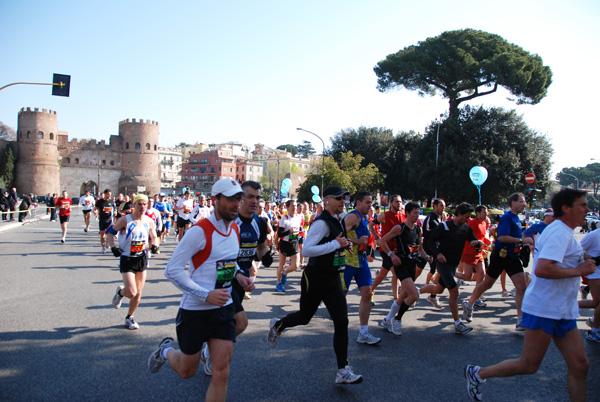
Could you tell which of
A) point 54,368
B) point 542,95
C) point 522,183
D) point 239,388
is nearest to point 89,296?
point 54,368

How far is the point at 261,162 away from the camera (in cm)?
13862

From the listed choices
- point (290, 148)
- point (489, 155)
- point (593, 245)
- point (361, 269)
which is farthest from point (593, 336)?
point (290, 148)

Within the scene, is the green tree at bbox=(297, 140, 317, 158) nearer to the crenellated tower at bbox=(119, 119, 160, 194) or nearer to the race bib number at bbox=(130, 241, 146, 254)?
A: the crenellated tower at bbox=(119, 119, 160, 194)

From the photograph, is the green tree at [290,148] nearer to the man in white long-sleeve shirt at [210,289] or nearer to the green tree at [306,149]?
the green tree at [306,149]

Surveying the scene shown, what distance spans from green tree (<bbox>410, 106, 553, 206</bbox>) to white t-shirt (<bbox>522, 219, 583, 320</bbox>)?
1324 inches

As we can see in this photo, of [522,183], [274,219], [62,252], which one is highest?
[522,183]

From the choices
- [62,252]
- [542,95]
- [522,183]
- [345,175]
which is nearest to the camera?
[62,252]

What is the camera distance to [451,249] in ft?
19.7

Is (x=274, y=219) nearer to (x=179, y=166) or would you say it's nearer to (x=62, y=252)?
(x=62, y=252)

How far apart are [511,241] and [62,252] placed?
12.1 meters

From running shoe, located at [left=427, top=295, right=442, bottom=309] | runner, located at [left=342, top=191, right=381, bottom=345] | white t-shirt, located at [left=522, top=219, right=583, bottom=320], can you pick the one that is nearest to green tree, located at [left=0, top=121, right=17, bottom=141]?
running shoe, located at [left=427, top=295, right=442, bottom=309]

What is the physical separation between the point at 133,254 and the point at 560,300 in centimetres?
487

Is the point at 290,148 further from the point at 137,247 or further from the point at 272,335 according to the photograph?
the point at 272,335

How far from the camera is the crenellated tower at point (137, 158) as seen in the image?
265 feet
